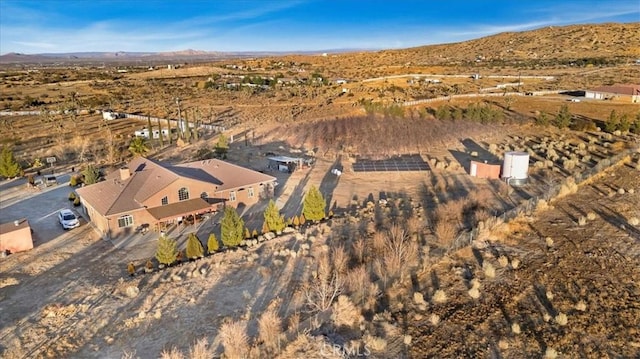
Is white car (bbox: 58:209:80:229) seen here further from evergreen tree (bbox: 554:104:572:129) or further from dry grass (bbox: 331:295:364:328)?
evergreen tree (bbox: 554:104:572:129)

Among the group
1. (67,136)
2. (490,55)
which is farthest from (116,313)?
(490,55)

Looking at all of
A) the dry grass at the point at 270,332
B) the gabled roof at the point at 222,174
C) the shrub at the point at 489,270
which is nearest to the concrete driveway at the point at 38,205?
the gabled roof at the point at 222,174

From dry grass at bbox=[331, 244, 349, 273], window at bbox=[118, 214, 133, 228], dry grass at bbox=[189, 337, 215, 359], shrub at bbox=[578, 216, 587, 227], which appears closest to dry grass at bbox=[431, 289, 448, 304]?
dry grass at bbox=[331, 244, 349, 273]

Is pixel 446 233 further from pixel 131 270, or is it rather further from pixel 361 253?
pixel 131 270

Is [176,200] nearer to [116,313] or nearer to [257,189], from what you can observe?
[257,189]

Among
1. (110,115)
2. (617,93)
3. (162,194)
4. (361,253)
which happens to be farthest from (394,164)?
(617,93)
